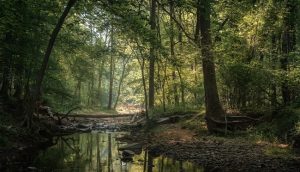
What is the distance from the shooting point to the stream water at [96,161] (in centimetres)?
1037

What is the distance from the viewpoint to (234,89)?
16562 mm

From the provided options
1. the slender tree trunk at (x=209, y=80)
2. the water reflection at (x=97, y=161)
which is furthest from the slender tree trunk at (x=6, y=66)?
the slender tree trunk at (x=209, y=80)

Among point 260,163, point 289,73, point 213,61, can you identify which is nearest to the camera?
point 260,163

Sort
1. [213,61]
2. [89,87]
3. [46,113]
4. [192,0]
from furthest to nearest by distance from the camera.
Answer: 1. [89,87]
2. [46,113]
3. [213,61]
4. [192,0]

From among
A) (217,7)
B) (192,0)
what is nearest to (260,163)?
(192,0)

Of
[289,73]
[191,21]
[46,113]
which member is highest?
[191,21]

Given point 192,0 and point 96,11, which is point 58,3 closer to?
point 96,11

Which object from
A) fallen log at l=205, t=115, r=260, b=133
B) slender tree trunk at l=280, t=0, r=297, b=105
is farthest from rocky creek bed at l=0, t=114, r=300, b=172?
slender tree trunk at l=280, t=0, r=297, b=105

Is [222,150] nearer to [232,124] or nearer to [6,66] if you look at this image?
[232,124]

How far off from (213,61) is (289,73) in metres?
3.03

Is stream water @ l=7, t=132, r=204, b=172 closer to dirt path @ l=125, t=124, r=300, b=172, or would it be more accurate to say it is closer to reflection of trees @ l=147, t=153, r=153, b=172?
reflection of trees @ l=147, t=153, r=153, b=172

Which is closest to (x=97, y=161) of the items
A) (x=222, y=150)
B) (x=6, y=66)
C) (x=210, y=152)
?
(x=210, y=152)

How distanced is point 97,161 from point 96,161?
39 mm

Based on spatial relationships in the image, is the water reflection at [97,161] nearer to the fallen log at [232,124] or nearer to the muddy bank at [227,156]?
the muddy bank at [227,156]
